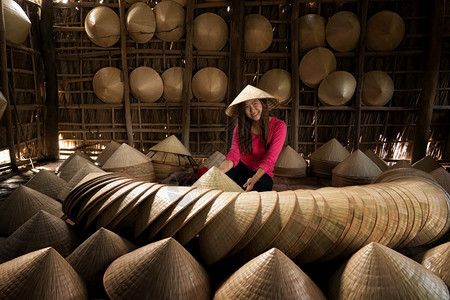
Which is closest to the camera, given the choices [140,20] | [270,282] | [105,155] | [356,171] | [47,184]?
[270,282]

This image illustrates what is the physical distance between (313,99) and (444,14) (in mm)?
2110

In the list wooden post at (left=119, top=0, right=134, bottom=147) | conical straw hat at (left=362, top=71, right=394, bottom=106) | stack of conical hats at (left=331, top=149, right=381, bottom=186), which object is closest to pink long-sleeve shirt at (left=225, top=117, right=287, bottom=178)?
stack of conical hats at (left=331, top=149, right=381, bottom=186)

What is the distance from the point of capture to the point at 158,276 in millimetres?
1059

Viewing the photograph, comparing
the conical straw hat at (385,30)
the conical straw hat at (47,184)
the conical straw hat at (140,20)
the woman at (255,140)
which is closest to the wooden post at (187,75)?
the conical straw hat at (140,20)

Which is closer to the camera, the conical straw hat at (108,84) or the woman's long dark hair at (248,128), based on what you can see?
the woman's long dark hair at (248,128)

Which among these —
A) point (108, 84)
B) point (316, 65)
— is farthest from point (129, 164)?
point (316, 65)

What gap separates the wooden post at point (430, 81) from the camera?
399cm

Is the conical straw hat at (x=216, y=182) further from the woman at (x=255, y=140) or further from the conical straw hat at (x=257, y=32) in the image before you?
the conical straw hat at (x=257, y=32)

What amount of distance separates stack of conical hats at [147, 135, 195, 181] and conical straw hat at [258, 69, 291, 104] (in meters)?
1.76

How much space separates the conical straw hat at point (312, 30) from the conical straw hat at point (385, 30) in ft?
2.22

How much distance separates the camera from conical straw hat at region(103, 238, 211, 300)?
3.43 ft

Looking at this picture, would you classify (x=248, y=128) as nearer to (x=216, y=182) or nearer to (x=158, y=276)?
(x=216, y=182)

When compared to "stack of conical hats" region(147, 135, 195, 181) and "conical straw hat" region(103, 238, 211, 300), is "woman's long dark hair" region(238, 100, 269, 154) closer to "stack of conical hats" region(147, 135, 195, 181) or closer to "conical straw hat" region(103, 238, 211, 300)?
"stack of conical hats" region(147, 135, 195, 181)

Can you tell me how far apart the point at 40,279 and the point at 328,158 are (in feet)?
10.1
